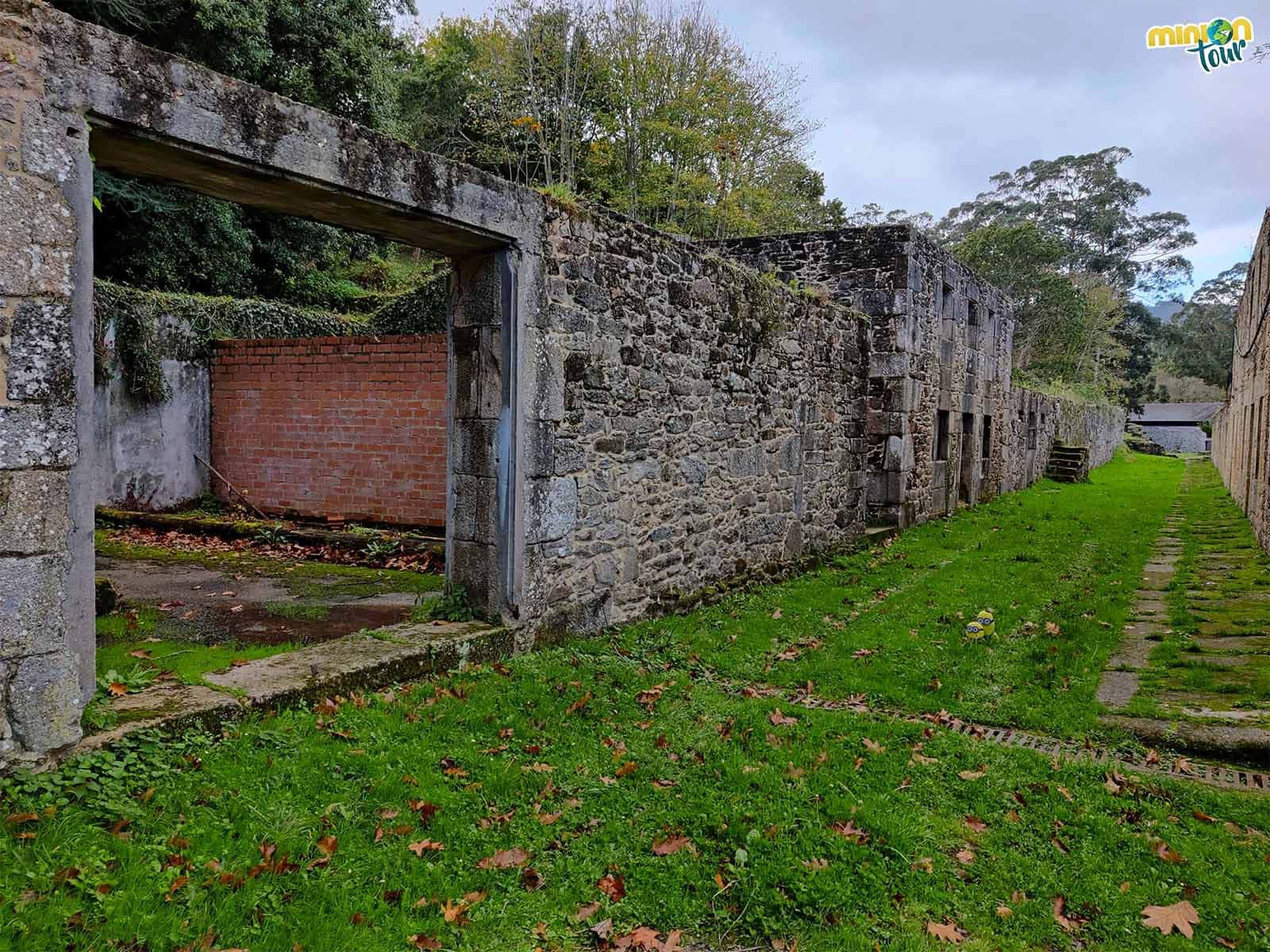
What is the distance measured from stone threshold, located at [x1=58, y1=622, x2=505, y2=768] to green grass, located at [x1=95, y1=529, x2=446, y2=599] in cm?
165

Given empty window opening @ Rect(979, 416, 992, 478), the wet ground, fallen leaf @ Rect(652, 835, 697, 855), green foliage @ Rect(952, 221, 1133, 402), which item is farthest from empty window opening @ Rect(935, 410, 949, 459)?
green foliage @ Rect(952, 221, 1133, 402)

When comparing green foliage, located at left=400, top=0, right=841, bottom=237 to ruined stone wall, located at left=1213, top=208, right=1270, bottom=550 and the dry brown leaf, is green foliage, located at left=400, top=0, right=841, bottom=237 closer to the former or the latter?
ruined stone wall, located at left=1213, top=208, right=1270, bottom=550

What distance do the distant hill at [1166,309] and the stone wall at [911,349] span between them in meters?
45.9

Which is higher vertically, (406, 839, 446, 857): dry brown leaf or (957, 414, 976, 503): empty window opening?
(957, 414, 976, 503): empty window opening

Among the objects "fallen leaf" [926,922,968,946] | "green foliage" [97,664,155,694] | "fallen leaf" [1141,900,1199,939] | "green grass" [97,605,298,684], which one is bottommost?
"fallen leaf" [926,922,968,946]

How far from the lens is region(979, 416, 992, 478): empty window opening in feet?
56.8

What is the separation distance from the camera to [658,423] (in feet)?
22.6

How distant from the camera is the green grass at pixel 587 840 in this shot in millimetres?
2773

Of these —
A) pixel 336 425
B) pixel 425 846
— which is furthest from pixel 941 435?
pixel 425 846

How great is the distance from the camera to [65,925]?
250cm

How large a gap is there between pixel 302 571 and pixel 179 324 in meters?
5.10

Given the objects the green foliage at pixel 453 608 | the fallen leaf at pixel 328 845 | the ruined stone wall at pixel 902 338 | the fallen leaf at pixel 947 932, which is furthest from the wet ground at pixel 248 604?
the ruined stone wall at pixel 902 338

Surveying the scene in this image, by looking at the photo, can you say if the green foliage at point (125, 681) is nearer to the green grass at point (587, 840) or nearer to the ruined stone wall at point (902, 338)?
the green grass at point (587, 840)

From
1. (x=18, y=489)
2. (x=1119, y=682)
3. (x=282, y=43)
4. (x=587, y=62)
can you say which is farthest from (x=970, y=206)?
(x=18, y=489)
